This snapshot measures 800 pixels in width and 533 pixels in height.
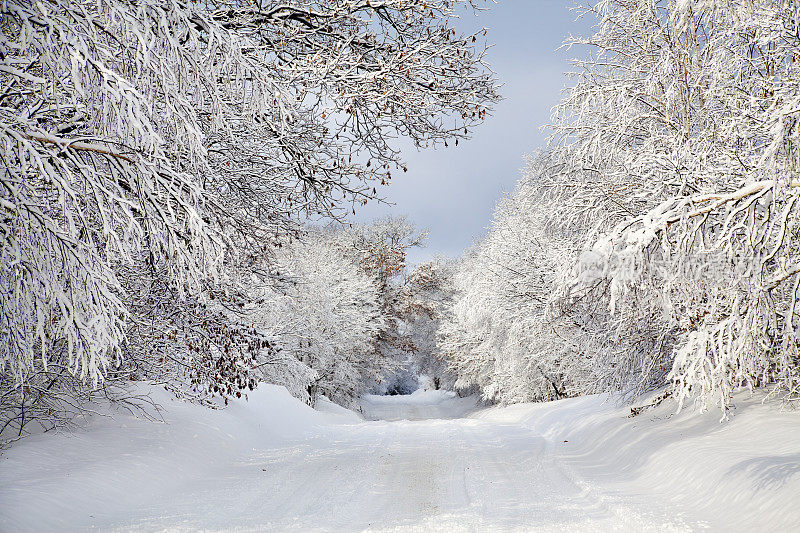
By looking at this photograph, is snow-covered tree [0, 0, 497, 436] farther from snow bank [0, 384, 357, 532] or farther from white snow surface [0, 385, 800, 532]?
white snow surface [0, 385, 800, 532]

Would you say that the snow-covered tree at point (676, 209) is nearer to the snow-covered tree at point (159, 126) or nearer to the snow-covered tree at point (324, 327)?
the snow-covered tree at point (159, 126)

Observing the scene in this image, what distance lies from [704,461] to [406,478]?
3.72 meters

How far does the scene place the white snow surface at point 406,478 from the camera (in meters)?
5.10

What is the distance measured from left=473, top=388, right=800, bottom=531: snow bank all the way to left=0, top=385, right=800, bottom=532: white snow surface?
0.02 metres

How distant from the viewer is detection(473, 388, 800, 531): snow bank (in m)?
4.94

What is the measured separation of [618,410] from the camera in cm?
1165

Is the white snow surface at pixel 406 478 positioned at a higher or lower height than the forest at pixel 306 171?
lower

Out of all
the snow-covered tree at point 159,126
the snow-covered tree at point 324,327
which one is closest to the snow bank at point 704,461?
the snow-covered tree at point 159,126

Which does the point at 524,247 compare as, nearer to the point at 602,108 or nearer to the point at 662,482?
the point at 602,108

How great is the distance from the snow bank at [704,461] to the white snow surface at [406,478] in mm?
22

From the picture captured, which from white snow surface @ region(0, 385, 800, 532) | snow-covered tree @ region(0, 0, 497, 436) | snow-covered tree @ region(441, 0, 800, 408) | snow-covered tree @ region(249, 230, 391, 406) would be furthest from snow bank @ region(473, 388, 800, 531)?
snow-covered tree @ region(249, 230, 391, 406)

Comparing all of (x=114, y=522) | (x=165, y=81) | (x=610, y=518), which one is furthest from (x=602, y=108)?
(x=114, y=522)

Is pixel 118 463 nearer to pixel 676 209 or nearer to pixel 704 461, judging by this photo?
pixel 676 209

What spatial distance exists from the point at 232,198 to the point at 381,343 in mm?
27769
